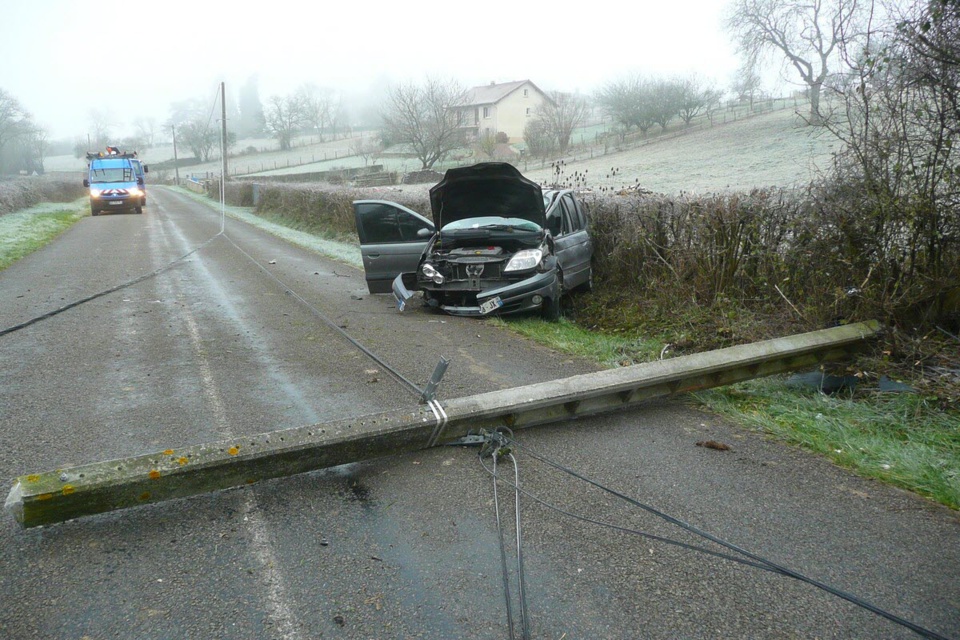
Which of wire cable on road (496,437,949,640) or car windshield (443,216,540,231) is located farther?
car windshield (443,216,540,231)

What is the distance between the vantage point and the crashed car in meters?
9.00

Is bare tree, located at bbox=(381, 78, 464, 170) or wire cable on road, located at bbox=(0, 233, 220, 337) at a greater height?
bare tree, located at bbox=(381, 78, 464, 170)

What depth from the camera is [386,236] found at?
10.6m

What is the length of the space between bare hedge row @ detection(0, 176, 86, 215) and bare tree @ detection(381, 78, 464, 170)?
20.1m

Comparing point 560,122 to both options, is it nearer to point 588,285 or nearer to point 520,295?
point 588,285

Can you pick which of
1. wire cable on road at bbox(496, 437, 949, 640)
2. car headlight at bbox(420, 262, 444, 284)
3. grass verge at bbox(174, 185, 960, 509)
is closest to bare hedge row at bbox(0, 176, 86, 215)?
car headlight at bbox(420, 262, 444, 284)

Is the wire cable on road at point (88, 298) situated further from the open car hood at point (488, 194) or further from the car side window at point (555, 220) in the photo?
the car side window at point (555, 220)

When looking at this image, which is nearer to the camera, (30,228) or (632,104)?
(30,228)

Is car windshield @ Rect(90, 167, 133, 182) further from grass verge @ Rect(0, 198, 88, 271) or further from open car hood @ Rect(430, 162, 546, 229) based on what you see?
open car hood @ Rect(430, 162, 546, 229)

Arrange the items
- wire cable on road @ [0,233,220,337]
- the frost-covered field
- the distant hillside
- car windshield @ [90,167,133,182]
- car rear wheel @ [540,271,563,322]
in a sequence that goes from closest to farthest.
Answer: wire cable on road @ [0,233,220,337] < car rear wheel @ [540,271,563,322] < the frost-covered field < the distant hillside < car windshield @ [90,167,133,182]

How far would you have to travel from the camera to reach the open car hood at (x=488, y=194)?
375 inches

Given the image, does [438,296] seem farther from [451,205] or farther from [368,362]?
[368,362]

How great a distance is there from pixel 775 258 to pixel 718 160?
30.0 metres

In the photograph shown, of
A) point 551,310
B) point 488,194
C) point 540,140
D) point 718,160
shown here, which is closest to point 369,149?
point 540,140
